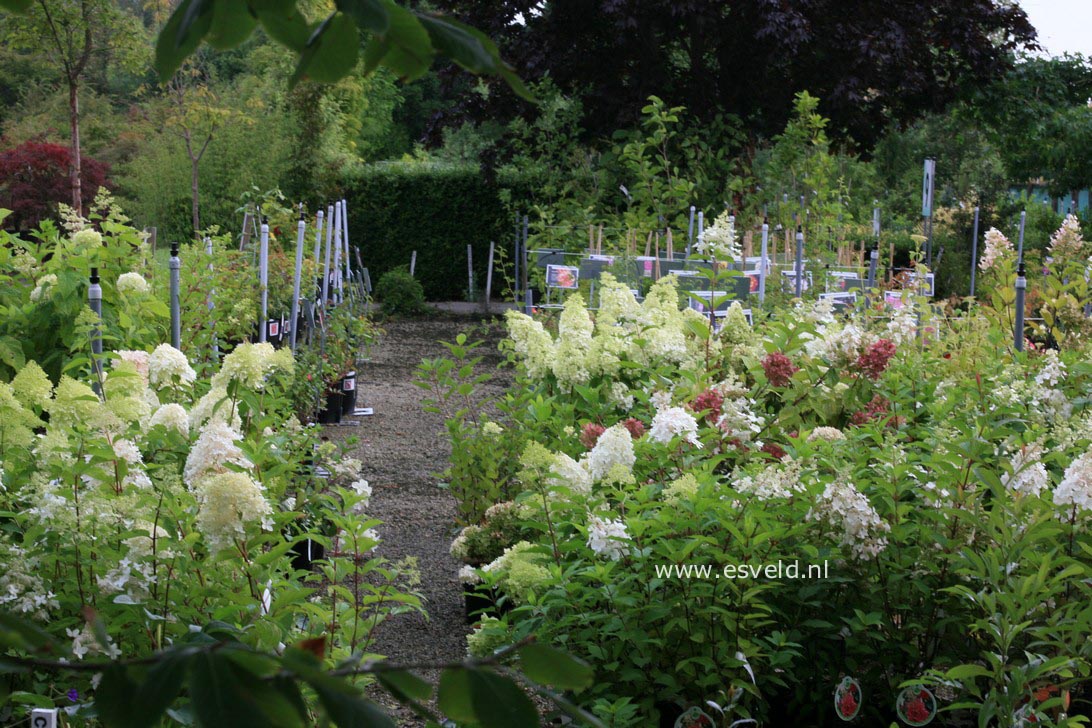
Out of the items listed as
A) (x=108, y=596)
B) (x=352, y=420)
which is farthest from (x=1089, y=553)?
(x=352, y=420)

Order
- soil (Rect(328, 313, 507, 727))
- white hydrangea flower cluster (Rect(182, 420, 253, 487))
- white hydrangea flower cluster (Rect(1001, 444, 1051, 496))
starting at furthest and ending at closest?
1. soil (Rect(328, 313, 507, 727))
2. white hydrangea flower cluster (Rect(1001, 444, 1051, 496))
3. white hydrangea flower cluster (Rect(182, 420, 253, 487))

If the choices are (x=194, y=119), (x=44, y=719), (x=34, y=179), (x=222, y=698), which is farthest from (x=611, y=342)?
(x=34, y=179)

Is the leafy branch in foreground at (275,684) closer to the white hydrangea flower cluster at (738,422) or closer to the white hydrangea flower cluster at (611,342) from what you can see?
the white hydrangea flower cluster at (738,422)

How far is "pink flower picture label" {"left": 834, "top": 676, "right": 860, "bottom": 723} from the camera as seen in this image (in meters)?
2.83

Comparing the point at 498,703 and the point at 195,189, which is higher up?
the point at 195,189

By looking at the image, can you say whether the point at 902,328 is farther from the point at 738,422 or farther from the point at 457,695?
the point at 457,695

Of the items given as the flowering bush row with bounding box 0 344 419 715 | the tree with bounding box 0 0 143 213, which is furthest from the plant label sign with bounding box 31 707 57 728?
the tree with bounding box 0 0 143 213

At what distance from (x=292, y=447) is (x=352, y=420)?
4562mm

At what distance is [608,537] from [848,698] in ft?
2.47

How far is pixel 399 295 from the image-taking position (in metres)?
16.1

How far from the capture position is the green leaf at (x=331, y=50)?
85 centimetres

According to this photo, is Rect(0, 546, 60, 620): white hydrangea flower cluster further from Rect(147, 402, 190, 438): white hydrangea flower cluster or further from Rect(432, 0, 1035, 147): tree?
Rect(432, 0, 1035, 147): tree

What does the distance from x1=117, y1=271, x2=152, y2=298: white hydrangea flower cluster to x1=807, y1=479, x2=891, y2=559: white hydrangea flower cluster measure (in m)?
3.03

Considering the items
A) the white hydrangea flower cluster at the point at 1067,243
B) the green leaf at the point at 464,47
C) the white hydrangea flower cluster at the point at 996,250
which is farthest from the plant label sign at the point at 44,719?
the white hydrangea flower cluster at the point at 1067,243
